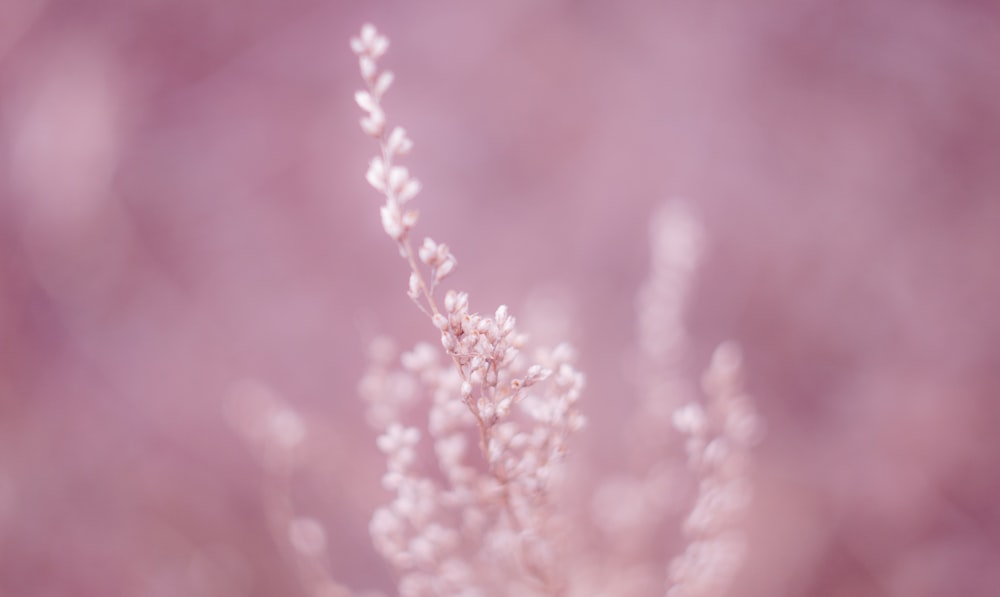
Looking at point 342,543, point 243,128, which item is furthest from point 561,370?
point 243,128

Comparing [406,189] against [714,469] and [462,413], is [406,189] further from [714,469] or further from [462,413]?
[714,469]

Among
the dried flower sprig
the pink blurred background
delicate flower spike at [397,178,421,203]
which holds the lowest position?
the dried flower sprig

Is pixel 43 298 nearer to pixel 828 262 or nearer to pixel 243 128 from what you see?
pixel 243 128

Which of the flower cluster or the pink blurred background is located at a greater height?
the pink blurred background

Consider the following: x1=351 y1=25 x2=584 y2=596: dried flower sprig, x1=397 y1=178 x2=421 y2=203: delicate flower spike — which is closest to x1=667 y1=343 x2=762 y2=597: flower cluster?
x1=351 y1=25 x2=584 y2=596: dried flower sprig

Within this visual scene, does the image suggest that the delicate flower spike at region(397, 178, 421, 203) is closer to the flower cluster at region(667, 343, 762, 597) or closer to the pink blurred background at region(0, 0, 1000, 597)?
the flower cluster at region(667, 343, 762, 597)

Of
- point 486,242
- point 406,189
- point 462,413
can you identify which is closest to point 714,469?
point 462,413
